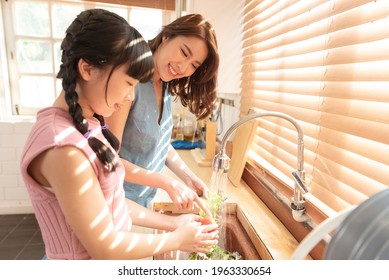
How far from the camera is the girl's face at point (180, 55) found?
1.07 metres

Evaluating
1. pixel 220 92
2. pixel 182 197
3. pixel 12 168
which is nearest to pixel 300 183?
pixel 182 197

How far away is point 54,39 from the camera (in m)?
2.74

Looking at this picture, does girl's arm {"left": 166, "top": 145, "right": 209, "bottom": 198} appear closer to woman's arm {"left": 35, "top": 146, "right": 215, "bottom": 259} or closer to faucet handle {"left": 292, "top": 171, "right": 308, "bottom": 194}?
faucet handle {"left": 292, "top": 171, "right": 308, "bottom": 194}

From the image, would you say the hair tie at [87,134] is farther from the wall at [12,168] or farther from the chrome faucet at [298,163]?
the wall at [12,168]

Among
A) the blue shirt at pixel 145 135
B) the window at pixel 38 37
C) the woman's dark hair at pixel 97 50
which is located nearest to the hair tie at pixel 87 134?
the woman's dark hair at pixel 97 50

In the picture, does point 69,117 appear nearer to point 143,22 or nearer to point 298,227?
point 298,227

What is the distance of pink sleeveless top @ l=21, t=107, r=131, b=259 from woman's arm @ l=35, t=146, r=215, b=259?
0.07 feet

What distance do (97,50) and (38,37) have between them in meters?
2.61

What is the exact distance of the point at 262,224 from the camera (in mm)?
1124

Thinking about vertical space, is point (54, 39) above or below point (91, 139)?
above

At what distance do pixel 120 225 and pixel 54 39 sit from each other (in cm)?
262

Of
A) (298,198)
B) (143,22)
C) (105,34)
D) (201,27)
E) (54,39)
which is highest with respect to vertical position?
(143,22)

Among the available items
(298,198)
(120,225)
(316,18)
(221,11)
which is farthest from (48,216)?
(221,11)

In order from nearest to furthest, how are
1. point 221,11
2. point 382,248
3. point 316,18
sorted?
point 382,248
point 316,18
point 221,11
